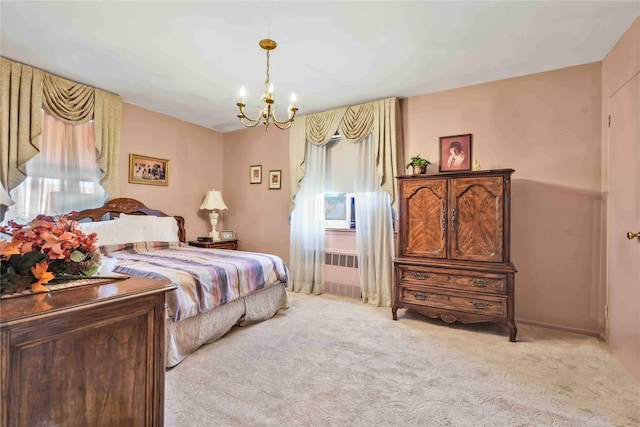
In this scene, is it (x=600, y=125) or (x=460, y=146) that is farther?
(x=460, y=146)

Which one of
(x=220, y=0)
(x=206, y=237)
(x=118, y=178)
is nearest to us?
(x=220, y=0)

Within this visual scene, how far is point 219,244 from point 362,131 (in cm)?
267

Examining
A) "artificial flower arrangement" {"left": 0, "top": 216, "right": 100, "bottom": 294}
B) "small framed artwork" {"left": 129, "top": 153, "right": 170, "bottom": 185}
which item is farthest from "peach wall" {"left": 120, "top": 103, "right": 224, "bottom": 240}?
A: "artificial flower arrangement" {"left": 0, "top": 216, "right": 100, "bottom": 294}

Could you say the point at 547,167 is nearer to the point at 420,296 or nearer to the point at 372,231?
the point at 420,296

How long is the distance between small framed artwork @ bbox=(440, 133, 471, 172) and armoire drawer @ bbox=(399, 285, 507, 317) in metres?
1.39

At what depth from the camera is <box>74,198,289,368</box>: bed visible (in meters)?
2.37

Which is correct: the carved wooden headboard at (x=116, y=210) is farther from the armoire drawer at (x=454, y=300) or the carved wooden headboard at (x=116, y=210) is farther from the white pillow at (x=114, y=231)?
the armoire drawer at (x=454, y=300)

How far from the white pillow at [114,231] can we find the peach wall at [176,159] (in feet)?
1.98

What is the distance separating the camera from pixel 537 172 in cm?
307

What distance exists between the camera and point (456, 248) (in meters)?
3.02

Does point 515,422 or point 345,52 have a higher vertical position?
point 345,52

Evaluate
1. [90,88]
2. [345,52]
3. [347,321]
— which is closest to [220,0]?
[345,52]

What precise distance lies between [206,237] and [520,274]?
418cm

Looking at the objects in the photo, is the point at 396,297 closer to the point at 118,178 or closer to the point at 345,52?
the point at 345,52
